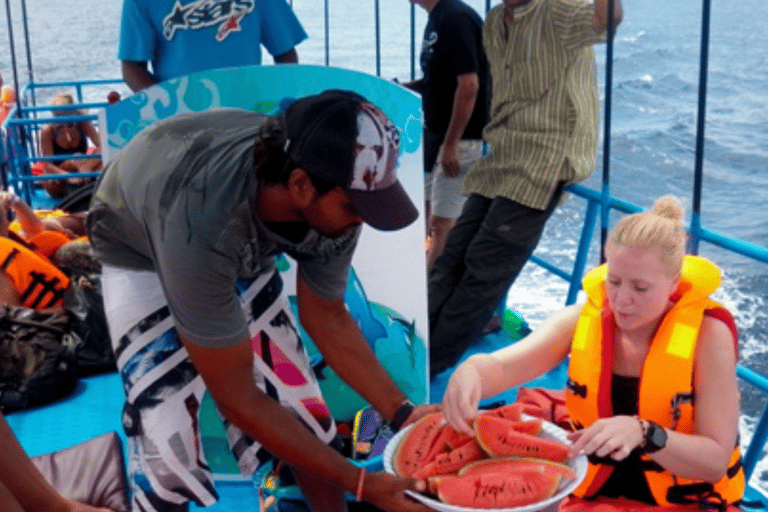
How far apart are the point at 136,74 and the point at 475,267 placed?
1.55 metres

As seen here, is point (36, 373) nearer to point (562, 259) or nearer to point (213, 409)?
point (213, 409)

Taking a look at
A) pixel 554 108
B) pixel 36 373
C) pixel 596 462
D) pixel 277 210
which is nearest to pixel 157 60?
pixel 36 373

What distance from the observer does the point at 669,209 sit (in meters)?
2.05

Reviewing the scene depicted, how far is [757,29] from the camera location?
73.5 feet

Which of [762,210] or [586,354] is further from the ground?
[586,354]

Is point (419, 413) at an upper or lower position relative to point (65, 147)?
upper

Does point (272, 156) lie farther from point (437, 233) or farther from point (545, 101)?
point (437, 233)

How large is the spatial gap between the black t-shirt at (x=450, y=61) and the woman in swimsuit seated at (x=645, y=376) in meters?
1.98

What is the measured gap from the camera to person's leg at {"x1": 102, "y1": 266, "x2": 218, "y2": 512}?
2098 mm

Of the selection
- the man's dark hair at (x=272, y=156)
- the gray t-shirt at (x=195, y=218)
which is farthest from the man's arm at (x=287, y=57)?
the man's dark hair at (x=272, y=156)

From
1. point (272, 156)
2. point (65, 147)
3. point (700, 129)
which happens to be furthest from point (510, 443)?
point (65, 147)

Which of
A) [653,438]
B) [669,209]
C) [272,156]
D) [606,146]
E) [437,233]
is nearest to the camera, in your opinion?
[272,156]

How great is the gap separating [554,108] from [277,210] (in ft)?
6.16

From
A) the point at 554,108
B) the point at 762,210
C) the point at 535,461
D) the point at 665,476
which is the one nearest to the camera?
the point at 535,461
